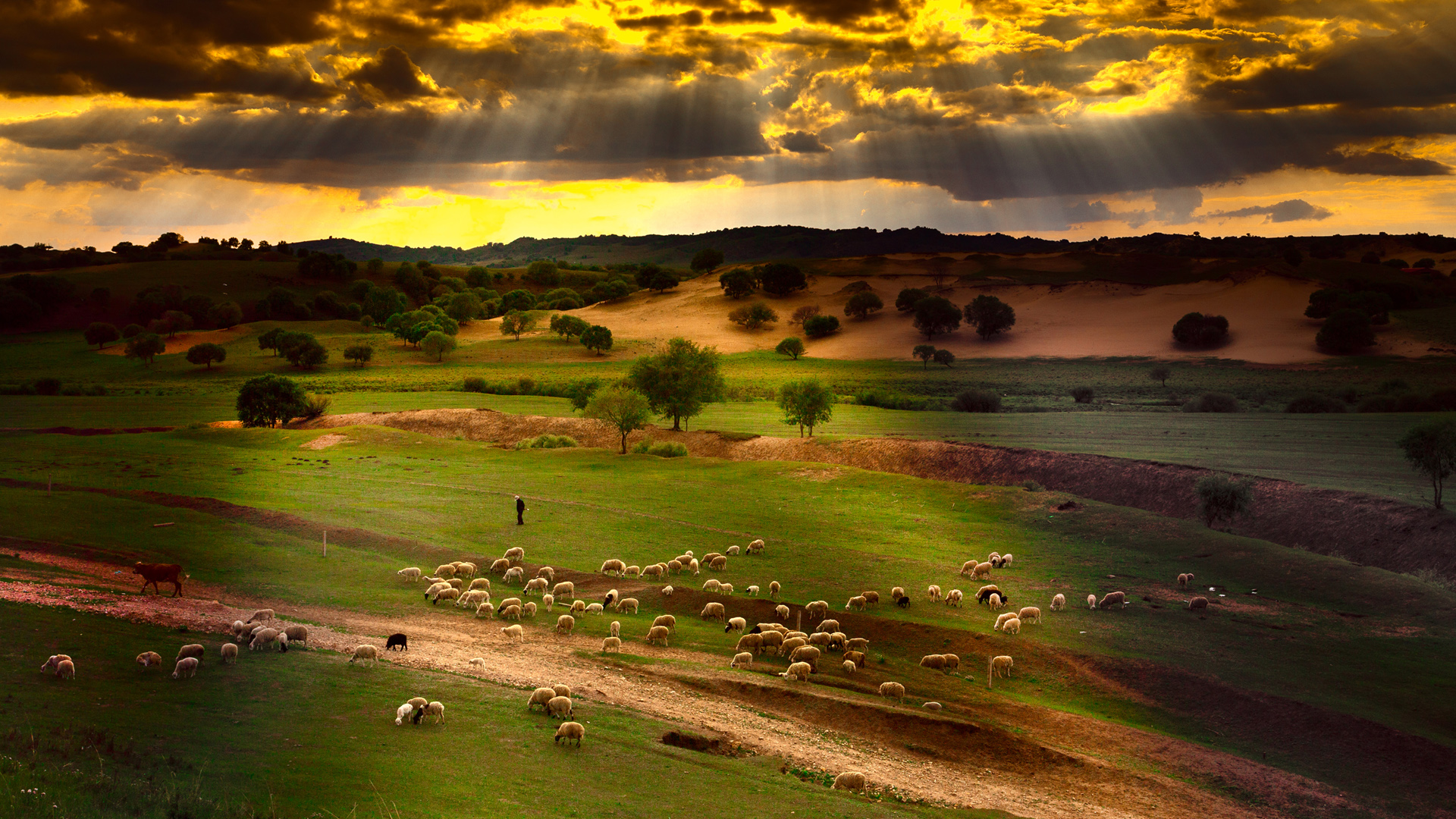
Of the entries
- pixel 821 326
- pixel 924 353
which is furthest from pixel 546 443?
pixel 821 326

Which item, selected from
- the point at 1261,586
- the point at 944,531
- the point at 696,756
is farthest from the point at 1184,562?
the point at 696,756

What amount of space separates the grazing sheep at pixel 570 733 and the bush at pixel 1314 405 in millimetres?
81644

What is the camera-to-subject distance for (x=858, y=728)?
69.8 ft

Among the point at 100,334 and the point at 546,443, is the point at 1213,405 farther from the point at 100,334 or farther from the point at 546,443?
the point at 100,334

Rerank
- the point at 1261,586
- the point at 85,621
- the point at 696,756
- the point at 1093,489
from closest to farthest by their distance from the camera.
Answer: the point at 696,756 < the point at 85,621 < the point at 1261,586 < the point at 1093,489

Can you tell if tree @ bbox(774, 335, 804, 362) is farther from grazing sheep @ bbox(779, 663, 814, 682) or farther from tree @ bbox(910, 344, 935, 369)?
grazing sheep @ bbox(779, 663, 814, 682)

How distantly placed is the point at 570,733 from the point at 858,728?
783 centimetres

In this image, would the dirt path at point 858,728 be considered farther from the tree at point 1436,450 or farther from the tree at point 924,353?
the tree at point 924,353

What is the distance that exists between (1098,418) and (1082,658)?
180ft

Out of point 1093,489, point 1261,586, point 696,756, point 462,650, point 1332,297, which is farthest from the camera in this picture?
point 1332,297

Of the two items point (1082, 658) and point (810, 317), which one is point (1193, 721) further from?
point (810, 317)

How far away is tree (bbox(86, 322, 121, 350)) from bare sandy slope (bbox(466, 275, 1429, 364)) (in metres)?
54.5

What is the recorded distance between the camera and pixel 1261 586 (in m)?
35.1

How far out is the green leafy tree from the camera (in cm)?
12125
